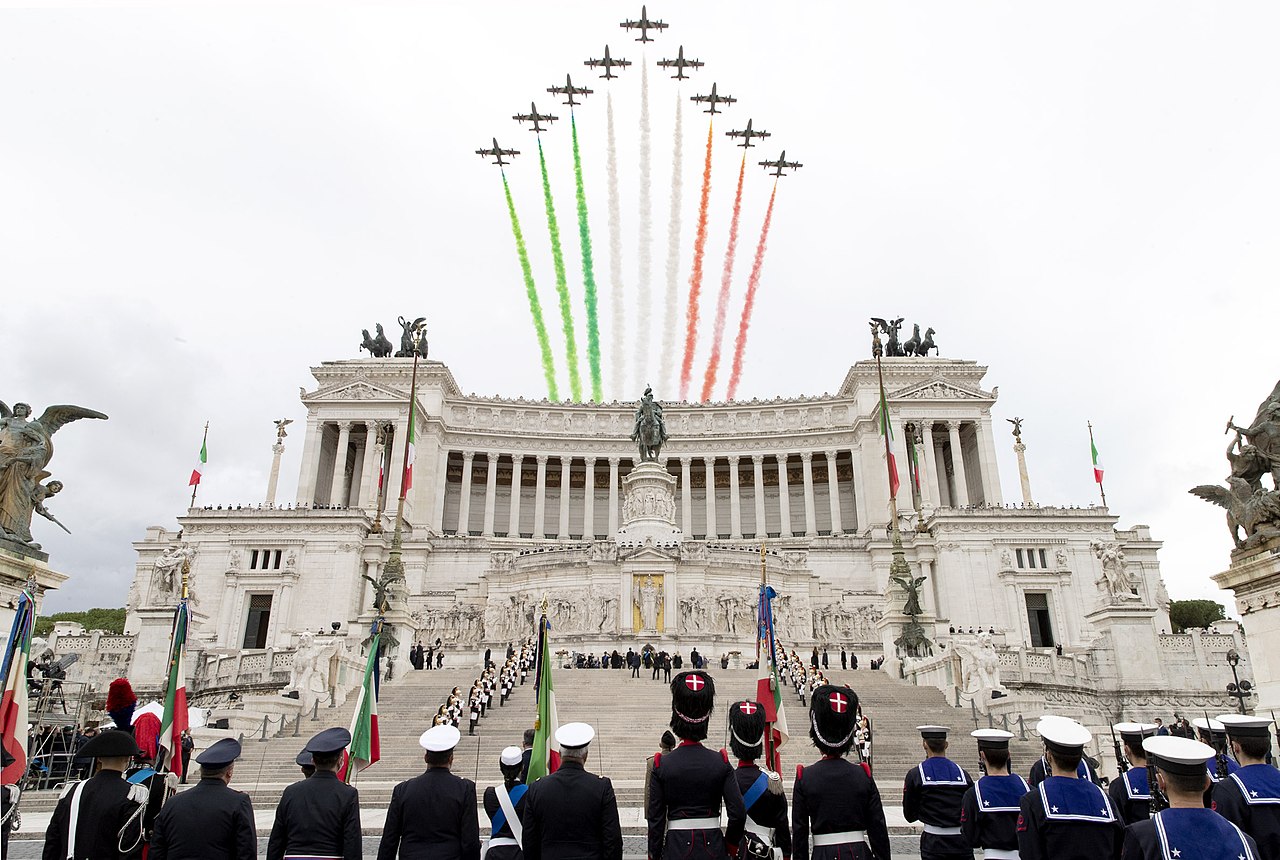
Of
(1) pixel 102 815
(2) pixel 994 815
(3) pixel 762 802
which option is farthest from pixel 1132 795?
(1) pixel 102 815

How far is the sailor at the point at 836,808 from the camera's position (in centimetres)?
707

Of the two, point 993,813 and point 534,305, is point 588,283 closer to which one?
point 534,305

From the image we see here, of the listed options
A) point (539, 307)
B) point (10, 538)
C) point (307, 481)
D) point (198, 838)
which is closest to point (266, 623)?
point (307, 481)

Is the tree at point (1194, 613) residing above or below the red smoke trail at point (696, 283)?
below

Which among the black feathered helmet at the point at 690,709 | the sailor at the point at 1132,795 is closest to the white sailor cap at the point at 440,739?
the black feathered helmet at the point at 690,709

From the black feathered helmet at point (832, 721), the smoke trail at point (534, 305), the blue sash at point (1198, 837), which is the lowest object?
the blue sash at point (1198, 837)

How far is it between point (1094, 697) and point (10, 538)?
3651 cm

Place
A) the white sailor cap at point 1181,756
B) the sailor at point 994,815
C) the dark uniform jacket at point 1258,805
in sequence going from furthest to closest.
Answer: the sailor at point 994,815, the dark uniform jacket at point 1258,805, the white sailor cap at point 1181,756

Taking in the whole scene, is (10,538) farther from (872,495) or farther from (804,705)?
(872,495)

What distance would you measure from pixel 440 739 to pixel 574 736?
1.24 m

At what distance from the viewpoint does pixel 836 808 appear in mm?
7125

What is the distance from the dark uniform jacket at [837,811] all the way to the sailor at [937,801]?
4.19 feet

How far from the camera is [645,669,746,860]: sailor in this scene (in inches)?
268

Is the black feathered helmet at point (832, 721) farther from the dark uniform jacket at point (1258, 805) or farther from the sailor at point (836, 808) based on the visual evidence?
the dark uniform jacket at point (1258, 805)
